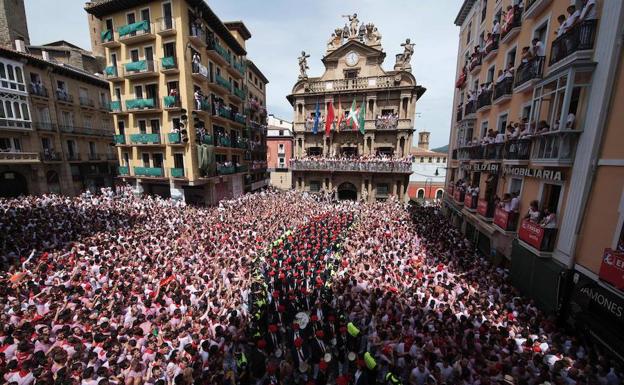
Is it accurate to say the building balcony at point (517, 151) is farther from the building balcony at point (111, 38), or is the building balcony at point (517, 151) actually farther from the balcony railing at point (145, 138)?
the building balcony at point (111, 38)

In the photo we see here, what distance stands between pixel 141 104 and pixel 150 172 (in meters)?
5.71

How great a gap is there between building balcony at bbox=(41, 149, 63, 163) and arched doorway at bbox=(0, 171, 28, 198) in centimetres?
242

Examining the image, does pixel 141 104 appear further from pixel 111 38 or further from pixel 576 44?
pixel 576 44

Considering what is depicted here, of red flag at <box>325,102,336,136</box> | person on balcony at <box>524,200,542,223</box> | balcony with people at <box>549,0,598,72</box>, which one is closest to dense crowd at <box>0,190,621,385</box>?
person on balcony at <box>524,200,542,223</box>

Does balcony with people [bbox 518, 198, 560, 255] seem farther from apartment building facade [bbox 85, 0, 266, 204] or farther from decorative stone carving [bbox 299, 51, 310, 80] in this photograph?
decorative stone carving [bbox 299, 51, 310, 80]

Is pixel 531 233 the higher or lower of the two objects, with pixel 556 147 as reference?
lower

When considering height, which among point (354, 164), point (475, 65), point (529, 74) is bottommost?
point (354, 164)

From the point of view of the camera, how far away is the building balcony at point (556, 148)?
847cm

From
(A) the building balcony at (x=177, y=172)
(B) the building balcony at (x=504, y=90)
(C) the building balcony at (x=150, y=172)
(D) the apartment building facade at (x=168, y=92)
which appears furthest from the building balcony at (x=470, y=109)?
(C) the building balcony at (x=150, y=172)

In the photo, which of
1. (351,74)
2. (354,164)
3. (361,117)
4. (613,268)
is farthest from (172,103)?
(613,268)

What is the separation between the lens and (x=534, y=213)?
985cm

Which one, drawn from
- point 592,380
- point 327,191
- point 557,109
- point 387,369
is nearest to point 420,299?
point 387,369

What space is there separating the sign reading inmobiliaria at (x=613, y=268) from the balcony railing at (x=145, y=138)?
26.3 metres

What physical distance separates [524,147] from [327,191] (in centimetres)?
2005
